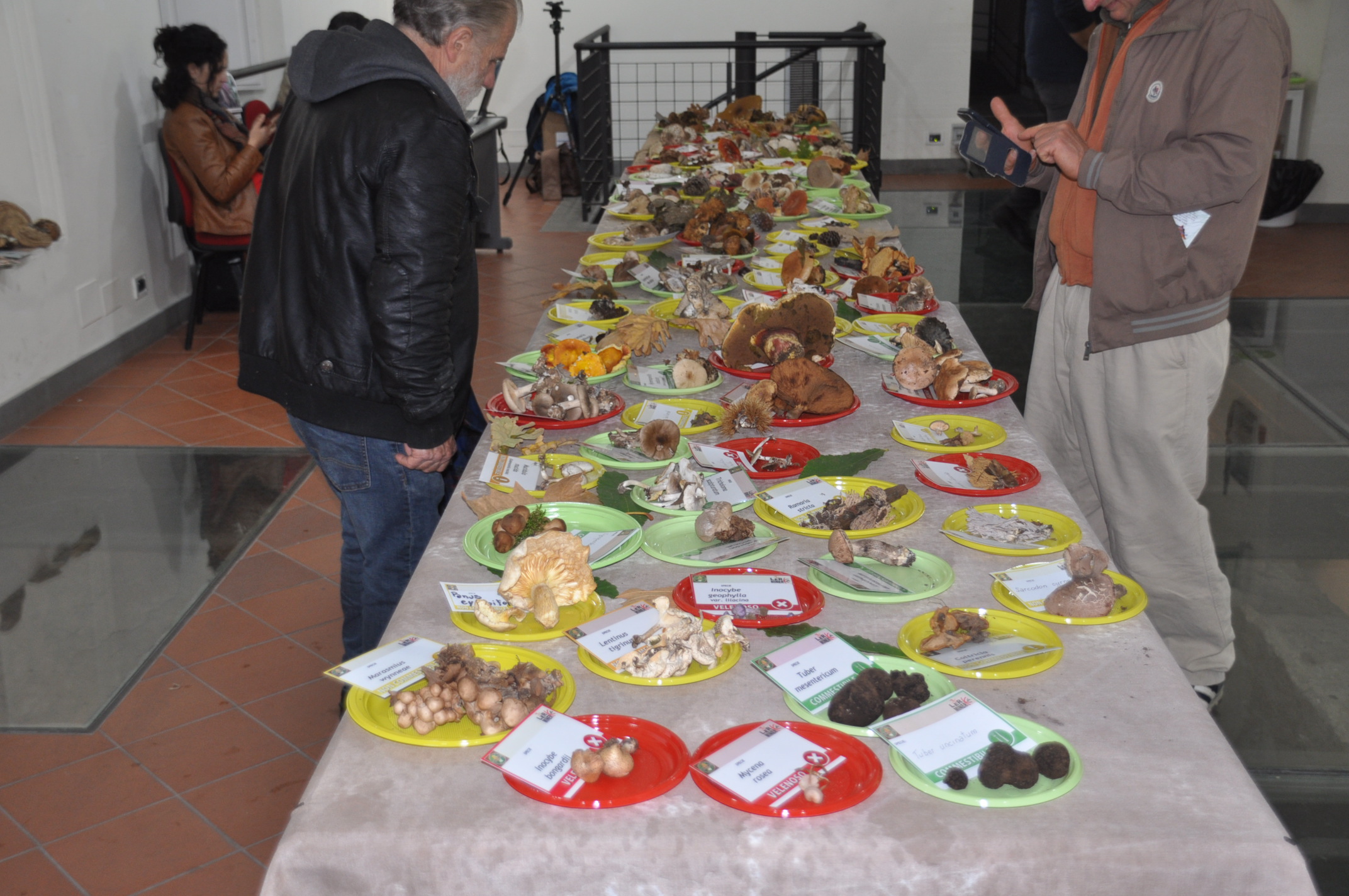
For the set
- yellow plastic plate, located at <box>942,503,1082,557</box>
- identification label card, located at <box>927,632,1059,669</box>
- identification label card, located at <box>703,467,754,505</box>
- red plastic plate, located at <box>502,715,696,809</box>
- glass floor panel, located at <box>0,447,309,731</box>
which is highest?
Result: identification label card, located at <box>703,467,754,505</box>

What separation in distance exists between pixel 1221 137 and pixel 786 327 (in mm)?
919

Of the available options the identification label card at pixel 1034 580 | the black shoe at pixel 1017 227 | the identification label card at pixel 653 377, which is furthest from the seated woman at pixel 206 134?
the identification label card at pixel 1034 580

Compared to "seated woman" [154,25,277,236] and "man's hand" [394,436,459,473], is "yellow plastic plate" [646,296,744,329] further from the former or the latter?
"seated woman" [154,25,277,236]

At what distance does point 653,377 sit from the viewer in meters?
2.42

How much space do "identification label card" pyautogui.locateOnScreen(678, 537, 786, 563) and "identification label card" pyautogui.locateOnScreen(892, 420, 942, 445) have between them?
490 millimetres

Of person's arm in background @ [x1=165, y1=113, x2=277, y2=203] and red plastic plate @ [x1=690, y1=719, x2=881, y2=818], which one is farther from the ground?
person's arm in background @ [x1=165, y1=113, x2=277, y2=203]

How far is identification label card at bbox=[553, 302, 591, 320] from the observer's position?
2.85 metres

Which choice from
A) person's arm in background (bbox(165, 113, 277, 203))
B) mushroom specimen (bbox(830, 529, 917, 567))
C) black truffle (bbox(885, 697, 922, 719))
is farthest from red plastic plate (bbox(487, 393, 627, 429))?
person's arm in background (bbox(165, 113, 277, 203))

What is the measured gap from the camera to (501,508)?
1789mm

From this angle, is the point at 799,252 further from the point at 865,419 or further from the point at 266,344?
the point at 266,344

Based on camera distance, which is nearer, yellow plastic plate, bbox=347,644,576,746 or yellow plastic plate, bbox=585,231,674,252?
yellow plastic plate, bbox=347,644,576,746

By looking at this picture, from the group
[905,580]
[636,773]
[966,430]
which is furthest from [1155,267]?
[636,773]

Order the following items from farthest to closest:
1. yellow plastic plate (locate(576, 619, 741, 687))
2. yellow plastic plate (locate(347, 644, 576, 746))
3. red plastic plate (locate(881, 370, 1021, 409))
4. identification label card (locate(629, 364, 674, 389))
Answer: identification label card (locate(629, 364, 674, 389)) → red plastic plate (locate(881, 370, 1021, 409)) → yellow plastic plate (locate(576, 619, 741, 687)) → yellow plastic plate (locate(347, 644, 576, 746))

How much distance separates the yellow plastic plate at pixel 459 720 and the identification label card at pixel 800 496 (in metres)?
0.54
